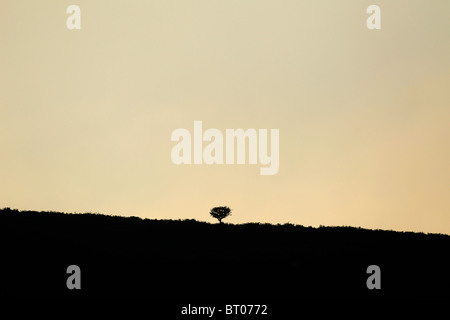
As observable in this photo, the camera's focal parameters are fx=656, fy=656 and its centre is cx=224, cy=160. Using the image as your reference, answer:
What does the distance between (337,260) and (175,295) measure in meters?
10.4

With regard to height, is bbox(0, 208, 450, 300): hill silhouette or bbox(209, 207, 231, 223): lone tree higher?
bbox(209, 207, 231, 223): lone tree

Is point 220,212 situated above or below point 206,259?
above

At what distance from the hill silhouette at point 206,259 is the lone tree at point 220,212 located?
27.6 meters

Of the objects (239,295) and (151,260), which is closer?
(239,295)

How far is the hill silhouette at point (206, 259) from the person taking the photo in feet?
95.6

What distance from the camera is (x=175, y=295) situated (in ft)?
92.8

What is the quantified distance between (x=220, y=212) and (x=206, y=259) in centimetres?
3682

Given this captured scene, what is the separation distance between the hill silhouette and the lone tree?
27554mm

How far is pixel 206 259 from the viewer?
108ft

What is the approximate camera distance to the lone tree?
6956 cm

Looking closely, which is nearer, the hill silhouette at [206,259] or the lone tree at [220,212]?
the hill silhouette at [206,259]

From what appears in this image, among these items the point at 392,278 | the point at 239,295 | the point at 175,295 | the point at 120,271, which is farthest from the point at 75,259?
the point at 392,278
